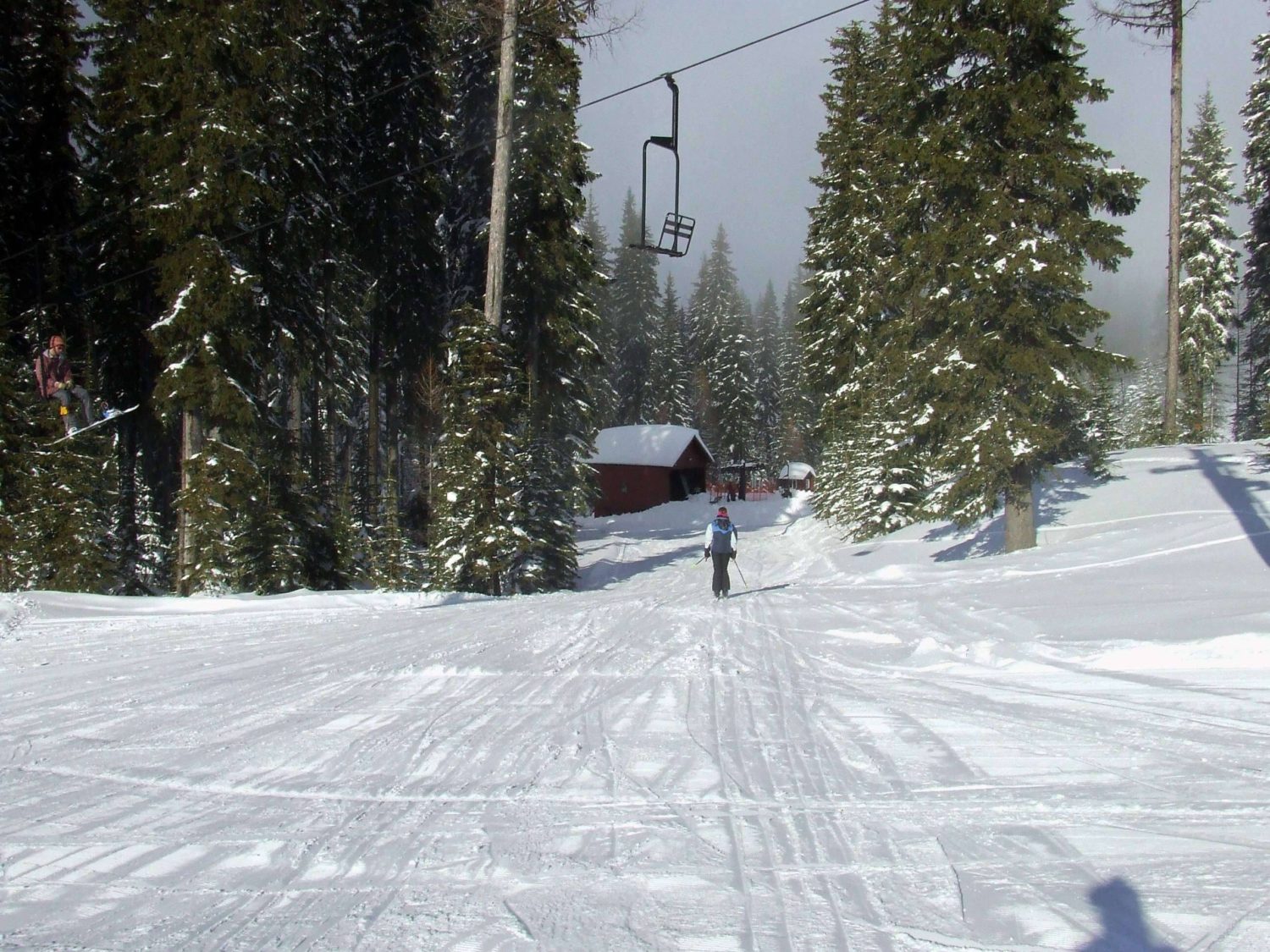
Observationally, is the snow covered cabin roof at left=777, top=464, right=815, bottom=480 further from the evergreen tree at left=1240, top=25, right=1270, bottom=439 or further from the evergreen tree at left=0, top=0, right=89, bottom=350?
the evergreen tree at left=0, top=0, right=89, bottom=350

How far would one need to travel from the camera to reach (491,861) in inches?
169

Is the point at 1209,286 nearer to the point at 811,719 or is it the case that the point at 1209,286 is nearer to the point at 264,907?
the point at 811,719

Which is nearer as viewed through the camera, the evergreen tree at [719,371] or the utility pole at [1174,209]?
the utility pole at [1174,209]

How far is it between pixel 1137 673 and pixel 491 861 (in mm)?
7008

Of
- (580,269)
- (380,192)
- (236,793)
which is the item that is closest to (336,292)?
(380,192)

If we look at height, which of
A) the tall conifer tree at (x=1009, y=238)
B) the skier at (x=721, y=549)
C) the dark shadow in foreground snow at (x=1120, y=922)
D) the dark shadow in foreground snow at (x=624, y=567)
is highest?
the tall conifer tree at (x=1009, y=238)

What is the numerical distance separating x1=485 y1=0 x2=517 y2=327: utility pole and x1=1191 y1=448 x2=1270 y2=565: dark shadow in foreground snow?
558 inches

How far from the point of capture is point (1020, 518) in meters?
16.1

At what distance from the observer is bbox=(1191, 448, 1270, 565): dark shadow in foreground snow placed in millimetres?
12828

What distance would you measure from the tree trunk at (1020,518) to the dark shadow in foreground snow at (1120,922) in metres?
12.7

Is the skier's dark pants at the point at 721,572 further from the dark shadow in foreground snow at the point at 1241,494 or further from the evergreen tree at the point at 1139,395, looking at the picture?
the evergreen tree at the point at 1139,395

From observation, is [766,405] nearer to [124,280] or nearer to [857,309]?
[857,309]

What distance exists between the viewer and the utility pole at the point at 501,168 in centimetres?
1766

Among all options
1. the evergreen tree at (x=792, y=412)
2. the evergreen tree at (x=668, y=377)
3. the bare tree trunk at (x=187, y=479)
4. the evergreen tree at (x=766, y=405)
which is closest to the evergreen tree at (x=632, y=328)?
the evergreen tree at (x=668, y=377)
